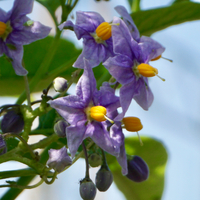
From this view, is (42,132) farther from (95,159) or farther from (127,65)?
(127,65)

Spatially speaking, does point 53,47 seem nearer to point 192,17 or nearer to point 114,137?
point 114,137

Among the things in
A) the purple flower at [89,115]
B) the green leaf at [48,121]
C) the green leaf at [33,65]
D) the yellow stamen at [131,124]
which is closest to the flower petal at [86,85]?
the purple flower at [89,115]

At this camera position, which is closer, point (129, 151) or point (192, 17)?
point (192, 17)

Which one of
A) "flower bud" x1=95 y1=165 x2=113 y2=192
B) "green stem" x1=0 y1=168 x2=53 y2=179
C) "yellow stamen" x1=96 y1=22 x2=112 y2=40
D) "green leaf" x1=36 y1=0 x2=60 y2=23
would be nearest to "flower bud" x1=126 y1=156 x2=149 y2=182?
"flower bud" x1=95 y1=165 x2=113 y2=192

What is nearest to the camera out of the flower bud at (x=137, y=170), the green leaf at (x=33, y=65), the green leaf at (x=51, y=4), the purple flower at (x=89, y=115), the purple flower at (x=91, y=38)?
the purple flower at (x=89, y=115)

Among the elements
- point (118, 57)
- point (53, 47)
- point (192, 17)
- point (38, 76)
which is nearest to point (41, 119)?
point (38, 76)

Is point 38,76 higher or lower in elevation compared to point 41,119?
higher

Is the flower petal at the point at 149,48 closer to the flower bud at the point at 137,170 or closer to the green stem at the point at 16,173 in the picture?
the flower bud at the point at 137,170

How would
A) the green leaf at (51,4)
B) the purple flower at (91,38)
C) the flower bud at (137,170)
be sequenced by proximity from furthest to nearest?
1. the green leaf at (51,4)
2. the flower bud at (137,170)
3. the purple flower at (91,38)
